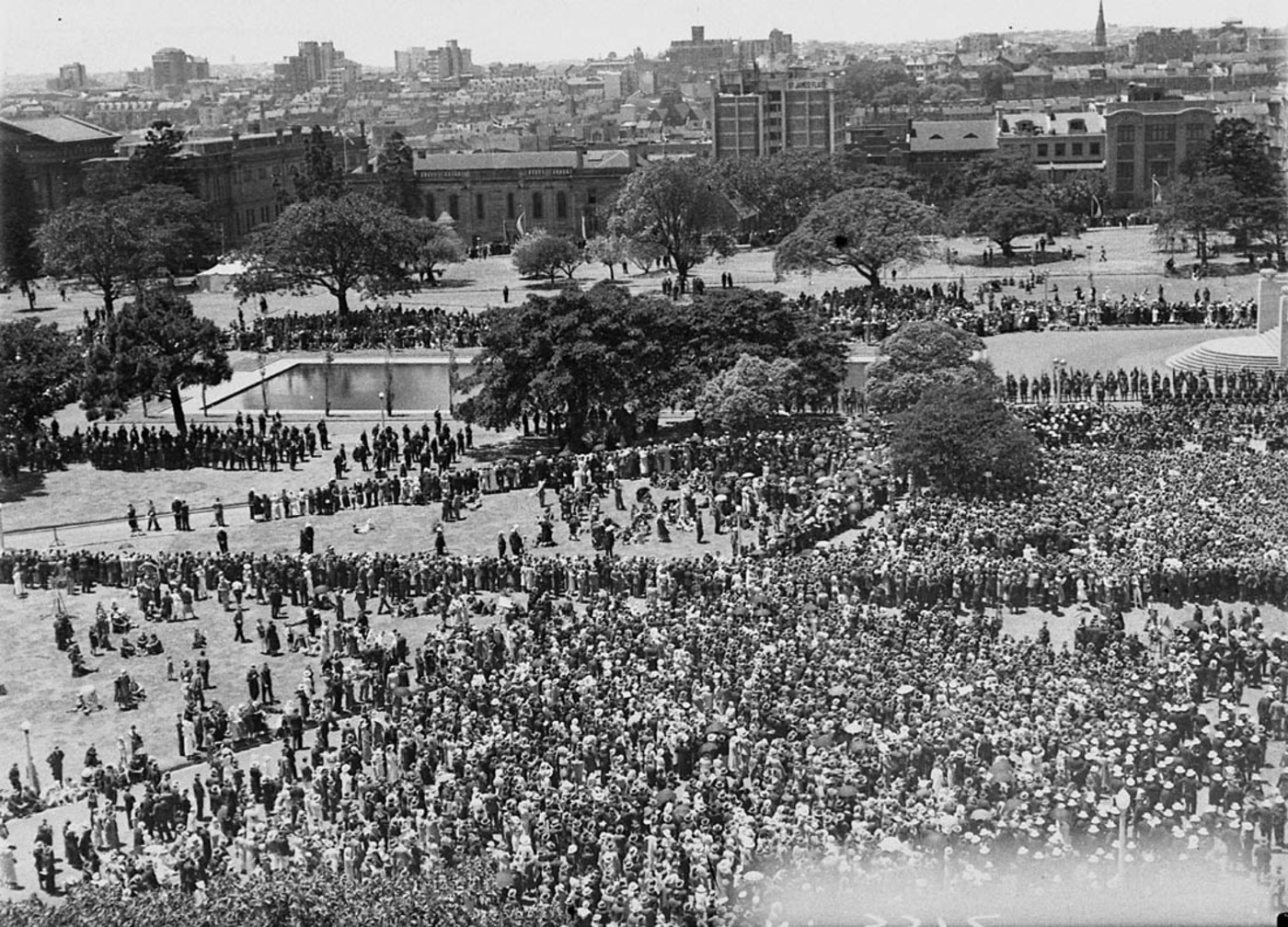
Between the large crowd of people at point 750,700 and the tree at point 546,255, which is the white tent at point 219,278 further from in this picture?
the large crowd of people at point 750,700

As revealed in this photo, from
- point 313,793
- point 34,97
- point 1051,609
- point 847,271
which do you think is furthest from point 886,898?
point 34,97

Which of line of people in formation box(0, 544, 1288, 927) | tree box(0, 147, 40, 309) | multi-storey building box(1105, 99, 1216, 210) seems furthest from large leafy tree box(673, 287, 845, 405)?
multi-storey building box(1105, 99, 1216, 210)

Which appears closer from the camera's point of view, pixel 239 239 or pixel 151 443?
pixel 151 443

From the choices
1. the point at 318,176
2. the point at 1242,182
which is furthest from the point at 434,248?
the point at 1242,182

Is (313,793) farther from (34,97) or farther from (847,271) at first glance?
(34,97)

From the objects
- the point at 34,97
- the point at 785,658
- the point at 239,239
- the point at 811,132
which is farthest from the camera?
the point at 34,97

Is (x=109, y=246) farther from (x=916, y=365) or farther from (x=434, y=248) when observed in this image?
(x=916, y=365)

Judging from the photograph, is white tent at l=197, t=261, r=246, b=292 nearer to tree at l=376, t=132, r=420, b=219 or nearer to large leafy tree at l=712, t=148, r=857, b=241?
tree at l=376, t=132, r=420, b=219

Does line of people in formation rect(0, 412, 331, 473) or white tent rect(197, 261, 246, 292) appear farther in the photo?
white tent rect(197, 261, 246, 292)
